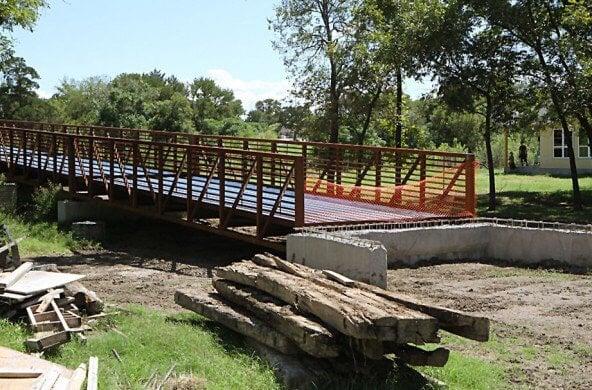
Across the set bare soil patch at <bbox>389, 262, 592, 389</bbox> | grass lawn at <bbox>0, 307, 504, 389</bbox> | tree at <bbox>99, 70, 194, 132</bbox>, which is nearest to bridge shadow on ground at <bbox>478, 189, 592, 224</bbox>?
bare soil patch at <bbox>389, 262, 592, 389</bbox>

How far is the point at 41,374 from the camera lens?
5891 millimetres

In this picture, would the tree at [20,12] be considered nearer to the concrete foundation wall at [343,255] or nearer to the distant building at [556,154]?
the concrete foundation wall at [343,255]

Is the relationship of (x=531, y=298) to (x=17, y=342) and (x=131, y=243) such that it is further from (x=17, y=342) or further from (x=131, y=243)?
(x=131, y=243)

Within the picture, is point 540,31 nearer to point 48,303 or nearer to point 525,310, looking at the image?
point 525,310

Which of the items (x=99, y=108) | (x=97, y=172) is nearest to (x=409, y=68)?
(x=97, y=172)

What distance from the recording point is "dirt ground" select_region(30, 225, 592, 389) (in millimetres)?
7688

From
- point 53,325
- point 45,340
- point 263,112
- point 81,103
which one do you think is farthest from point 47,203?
point 263,112

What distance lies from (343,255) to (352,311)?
14.6 ft

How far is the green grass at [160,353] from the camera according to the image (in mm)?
6441

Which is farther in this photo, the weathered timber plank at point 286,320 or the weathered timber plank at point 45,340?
the weathered timber plank at point 45,340

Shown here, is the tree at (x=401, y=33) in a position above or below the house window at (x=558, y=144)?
above

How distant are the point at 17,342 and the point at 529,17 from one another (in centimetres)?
1774

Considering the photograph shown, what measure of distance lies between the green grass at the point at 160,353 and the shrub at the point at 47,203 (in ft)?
33.6

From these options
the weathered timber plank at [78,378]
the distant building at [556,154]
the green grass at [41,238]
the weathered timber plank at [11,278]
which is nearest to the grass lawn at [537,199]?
the distant building at [556,154]
